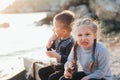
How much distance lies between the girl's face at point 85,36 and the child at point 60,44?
0.63m

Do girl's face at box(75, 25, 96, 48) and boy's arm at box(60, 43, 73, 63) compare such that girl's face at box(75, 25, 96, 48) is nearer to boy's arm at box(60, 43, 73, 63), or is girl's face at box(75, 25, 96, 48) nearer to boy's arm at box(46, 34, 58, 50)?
boy's arm at box(60, 43, 73, 63)

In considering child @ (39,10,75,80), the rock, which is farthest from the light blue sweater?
the rock

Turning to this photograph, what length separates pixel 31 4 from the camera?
187 ft

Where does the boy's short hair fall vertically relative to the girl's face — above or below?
above

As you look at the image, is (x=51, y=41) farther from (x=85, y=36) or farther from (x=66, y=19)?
(x=85, y=36)

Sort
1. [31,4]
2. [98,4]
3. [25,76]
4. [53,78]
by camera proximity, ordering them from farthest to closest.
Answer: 1. [31,4]
2. [98,4]
3. [25,76]
4. [53,78]

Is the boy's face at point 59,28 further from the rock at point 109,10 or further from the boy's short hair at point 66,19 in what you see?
the rock at point 109,10

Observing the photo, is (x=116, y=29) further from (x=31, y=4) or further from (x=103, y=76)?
(x=31, y=4)

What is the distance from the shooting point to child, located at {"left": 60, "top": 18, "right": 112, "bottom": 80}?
3.71 meters

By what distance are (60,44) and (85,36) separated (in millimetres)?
787

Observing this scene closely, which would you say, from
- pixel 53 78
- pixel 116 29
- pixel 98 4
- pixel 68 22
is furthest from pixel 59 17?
pixel 98 4

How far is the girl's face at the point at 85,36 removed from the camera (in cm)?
375

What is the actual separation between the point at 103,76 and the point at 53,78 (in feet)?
2.28

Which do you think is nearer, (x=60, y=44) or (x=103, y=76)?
(x=103, y=76)
